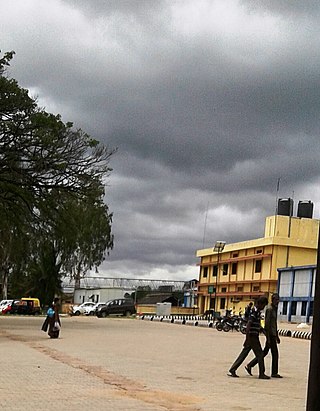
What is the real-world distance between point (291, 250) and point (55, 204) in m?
38.8

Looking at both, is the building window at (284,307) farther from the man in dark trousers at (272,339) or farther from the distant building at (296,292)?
the man in dark trousers at (272,339)

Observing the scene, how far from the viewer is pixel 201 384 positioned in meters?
12.4

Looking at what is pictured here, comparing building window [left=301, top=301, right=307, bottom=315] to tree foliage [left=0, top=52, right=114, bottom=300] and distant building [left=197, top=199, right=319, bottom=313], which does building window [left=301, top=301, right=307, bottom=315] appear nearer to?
distant building [left=197, top=199, right=319, bottom=313]

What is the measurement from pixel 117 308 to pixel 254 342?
4579 cm

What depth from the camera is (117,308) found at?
193 ft

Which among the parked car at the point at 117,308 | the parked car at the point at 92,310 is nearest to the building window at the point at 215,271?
the parked car at the point at 92,310

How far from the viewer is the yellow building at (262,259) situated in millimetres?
Answer: 67688

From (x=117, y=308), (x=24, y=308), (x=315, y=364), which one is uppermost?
(x=315, y=364)

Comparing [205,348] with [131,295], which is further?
[131,295]

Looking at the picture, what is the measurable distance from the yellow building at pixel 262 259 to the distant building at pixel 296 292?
6.85ft

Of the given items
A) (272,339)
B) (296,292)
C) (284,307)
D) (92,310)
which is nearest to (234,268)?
(284,307)

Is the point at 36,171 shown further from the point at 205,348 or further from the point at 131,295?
the point at 131,295

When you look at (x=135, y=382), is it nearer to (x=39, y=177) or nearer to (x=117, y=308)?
(x=39, y=177)

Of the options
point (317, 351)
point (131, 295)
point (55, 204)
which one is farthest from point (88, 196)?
point (131, 295)
